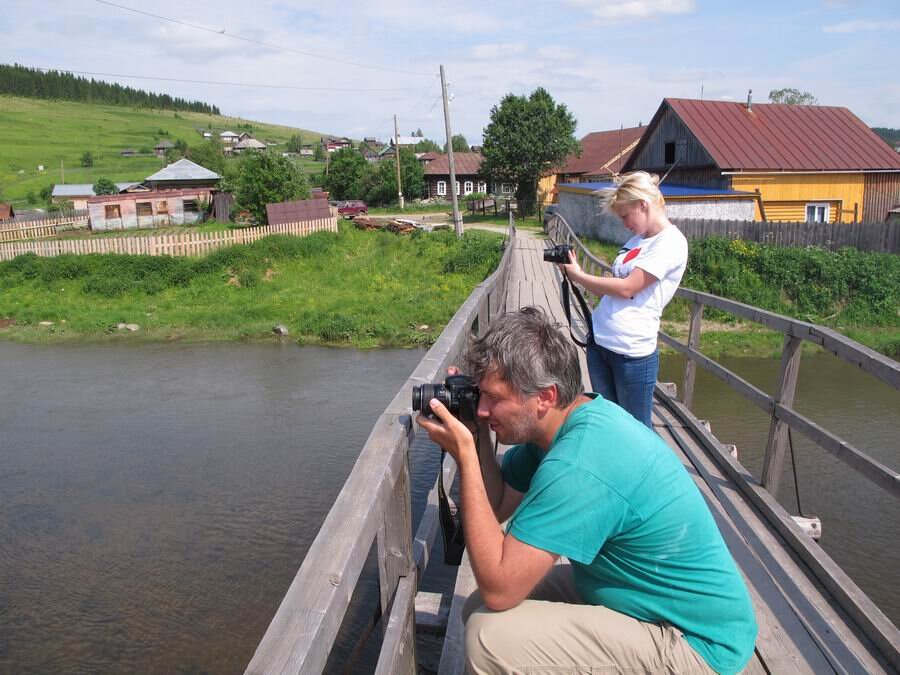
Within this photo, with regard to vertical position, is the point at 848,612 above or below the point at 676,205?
below

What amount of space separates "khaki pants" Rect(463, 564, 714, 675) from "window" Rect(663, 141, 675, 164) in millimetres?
26901

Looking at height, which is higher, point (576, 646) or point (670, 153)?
point (670, 153)

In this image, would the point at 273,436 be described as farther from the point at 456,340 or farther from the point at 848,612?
the point at 848,612

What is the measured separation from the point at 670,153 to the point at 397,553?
27199 mm

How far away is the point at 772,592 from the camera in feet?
9.11

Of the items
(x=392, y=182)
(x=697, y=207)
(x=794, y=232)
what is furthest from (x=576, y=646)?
(x=392, y=182)

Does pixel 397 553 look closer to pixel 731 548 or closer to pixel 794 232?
pixel 731 548

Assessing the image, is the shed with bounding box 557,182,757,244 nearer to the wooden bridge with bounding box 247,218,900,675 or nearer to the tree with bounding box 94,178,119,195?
the wooden bridge with bounding box 247,218,900,675

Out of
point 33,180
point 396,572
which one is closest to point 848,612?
point 396,572

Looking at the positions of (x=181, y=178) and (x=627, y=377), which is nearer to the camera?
(x=627, y=377)

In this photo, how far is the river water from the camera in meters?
5.20

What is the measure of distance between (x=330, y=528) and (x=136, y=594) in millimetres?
4983

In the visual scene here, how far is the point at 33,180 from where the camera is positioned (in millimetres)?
67812

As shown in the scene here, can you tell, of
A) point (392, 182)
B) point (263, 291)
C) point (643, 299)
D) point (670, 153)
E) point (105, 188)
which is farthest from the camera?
point (105, 188)
